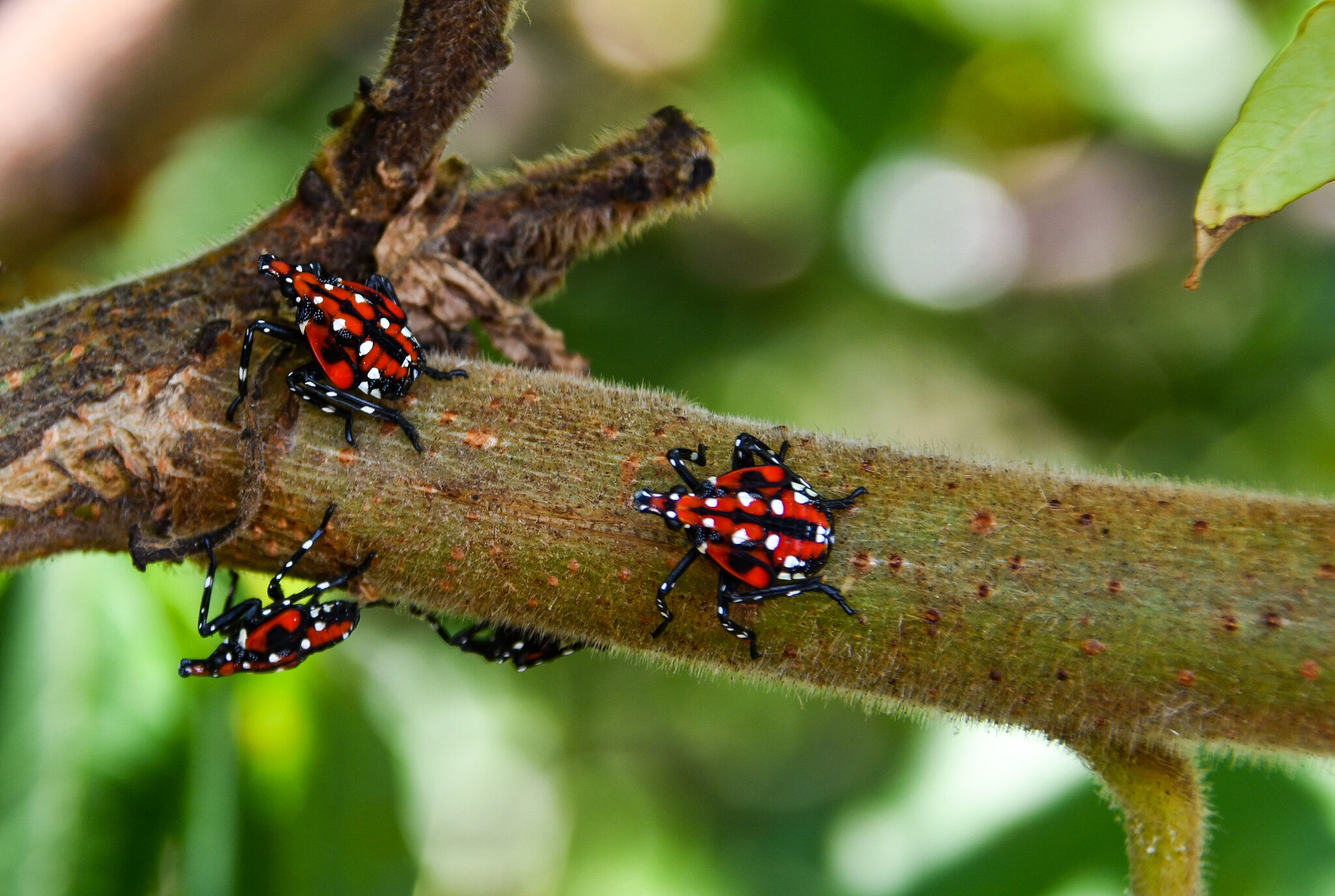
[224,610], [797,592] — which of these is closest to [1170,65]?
[797,592]

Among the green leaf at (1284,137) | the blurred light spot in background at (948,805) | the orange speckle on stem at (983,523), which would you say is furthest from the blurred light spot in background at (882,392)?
the green leaf at (1284,137)

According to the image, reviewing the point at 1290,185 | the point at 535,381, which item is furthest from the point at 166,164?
the point at 1290,185

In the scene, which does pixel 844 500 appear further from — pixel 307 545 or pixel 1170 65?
pixel 1170 65

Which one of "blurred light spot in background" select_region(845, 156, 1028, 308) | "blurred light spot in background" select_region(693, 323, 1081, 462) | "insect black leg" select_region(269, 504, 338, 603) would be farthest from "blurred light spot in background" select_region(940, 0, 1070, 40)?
"insect black leg" select_region(269, 504, 338, 603)

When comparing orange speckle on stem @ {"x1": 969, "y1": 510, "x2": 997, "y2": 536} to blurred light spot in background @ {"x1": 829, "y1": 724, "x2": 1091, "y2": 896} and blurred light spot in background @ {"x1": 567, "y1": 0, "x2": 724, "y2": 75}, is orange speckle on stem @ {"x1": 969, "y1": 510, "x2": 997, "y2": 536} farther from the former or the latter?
blurred light spot in background @ {"x1": 567, "y1": 0, "x2": 724, "y2": 75}

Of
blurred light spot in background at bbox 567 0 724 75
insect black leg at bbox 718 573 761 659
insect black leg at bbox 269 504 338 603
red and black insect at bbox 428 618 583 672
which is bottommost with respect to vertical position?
insect black leg at bbox 718 573 761 659

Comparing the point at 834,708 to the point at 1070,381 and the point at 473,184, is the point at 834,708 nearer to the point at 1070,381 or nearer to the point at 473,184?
the point at 1070,381
